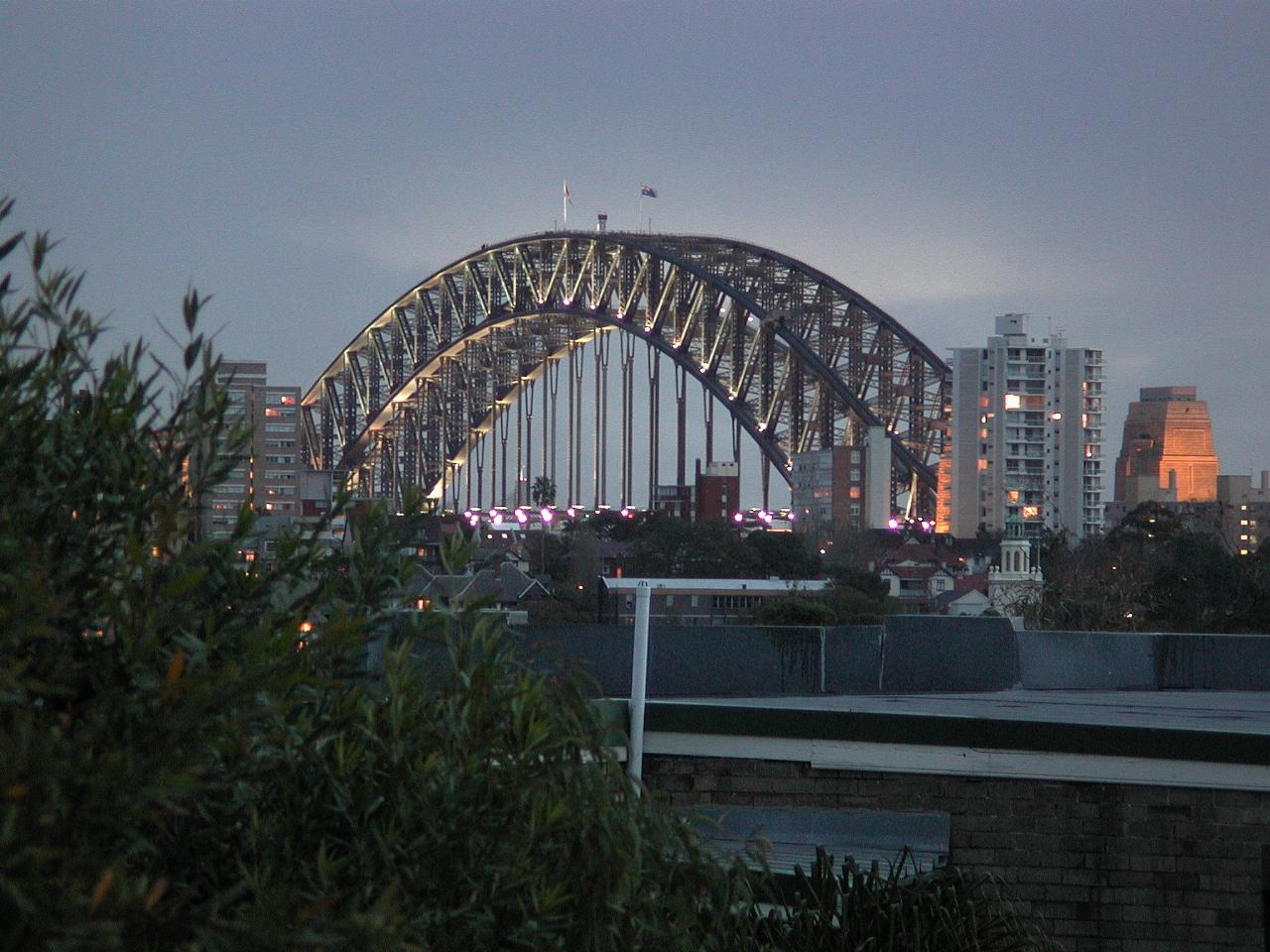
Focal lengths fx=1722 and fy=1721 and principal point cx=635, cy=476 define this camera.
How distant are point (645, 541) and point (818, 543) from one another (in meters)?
13.0

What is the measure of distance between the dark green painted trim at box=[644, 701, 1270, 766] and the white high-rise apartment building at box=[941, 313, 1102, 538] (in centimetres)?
8282

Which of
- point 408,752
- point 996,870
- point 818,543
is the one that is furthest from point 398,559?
point 818,543

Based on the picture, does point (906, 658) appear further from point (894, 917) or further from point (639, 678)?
point (894, 917)

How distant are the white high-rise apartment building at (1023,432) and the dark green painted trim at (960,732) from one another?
82816 mm

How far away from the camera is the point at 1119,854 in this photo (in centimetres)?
832

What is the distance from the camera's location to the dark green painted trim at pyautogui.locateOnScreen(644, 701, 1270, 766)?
8180 millimetres

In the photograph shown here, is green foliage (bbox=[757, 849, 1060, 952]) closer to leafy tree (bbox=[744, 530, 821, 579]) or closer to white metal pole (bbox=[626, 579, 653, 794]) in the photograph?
white metal pole (bbox=[626, 579, 653, 794])

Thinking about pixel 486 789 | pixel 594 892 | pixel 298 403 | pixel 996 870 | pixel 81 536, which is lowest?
pixel 996 870

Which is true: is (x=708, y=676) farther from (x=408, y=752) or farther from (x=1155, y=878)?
(x=408, y=752)

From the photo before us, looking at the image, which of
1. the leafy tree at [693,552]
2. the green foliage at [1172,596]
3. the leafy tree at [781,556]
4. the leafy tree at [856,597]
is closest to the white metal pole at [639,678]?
the green foliage at [1172,596]

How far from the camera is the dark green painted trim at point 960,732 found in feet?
26.8

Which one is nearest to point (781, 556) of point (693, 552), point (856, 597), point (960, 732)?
point (693, 552)

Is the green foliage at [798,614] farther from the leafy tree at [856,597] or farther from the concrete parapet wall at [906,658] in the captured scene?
the concrete parapet wall at [906,658]

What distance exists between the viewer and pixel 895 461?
96250mm
